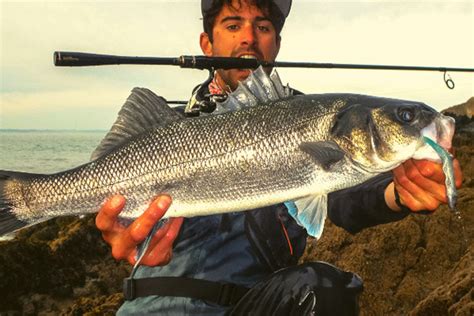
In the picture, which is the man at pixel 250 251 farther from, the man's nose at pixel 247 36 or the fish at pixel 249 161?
the man's nose at pixel 247 36

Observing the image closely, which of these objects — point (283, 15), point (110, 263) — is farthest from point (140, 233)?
point (110, 263)

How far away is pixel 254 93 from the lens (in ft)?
13.2

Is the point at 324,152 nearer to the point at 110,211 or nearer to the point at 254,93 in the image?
the point at 254,93

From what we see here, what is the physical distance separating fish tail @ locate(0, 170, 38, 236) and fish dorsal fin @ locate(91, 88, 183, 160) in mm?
567

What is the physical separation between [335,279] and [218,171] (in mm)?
1255

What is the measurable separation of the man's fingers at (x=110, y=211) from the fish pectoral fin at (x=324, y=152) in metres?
1.36

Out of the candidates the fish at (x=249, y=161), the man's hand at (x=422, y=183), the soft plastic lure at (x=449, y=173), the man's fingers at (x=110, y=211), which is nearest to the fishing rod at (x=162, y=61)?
the fish at (x=249, y=161)

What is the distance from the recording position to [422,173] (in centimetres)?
369

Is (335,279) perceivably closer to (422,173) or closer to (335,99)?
(422,173)

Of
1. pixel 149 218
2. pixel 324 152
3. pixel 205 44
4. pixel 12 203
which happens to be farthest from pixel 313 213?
pixel 205 44

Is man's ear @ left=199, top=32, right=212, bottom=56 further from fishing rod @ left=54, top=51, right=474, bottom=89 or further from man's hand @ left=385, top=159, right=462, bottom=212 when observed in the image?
man's hand @ left=385, top=159, right=462, bottom=212

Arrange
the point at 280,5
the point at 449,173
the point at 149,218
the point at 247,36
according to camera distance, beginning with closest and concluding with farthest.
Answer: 1. the point at 449,173
2. the point at 149,218
3. the point at 247,36
4. the point at 280,5

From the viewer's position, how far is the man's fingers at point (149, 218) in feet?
12.2

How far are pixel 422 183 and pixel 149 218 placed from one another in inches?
77.3
